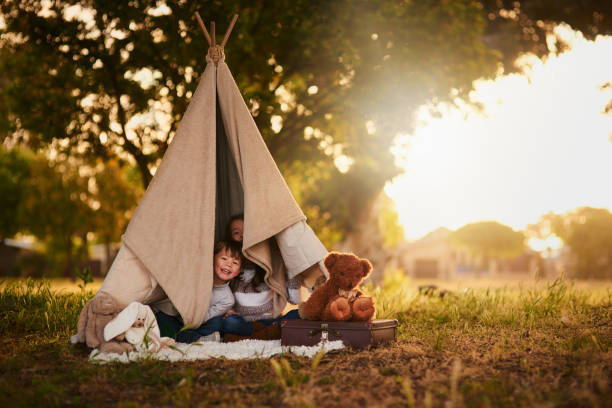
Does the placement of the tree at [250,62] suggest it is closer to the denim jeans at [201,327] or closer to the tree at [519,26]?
the tree at [519,26]

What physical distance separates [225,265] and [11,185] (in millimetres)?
25693

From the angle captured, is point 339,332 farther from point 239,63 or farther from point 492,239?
point 492,239

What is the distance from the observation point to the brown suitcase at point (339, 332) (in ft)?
13.5

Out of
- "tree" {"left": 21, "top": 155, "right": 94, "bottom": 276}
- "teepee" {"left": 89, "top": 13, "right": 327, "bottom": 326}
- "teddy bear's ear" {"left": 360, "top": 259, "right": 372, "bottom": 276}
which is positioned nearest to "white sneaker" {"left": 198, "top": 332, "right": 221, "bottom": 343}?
"teepee" {"left": 89, "top": 13, "right": 327, "bottom": 326}

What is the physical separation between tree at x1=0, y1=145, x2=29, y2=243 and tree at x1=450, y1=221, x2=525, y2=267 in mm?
28746

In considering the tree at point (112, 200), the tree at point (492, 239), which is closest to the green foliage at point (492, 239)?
the tree at point (492, 239)

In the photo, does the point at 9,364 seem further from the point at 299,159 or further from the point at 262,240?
the point at 299,159

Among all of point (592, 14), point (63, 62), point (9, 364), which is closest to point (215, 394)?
point (9, 364)

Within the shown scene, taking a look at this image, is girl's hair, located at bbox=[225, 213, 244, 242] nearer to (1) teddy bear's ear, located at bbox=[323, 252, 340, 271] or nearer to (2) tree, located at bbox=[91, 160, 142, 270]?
(1) teddy bear's ear, located at bbox=[323, 252, 340, 271]

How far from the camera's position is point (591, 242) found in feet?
100

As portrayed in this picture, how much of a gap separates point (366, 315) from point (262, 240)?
1.15 m

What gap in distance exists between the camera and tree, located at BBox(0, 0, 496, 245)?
7211 millimetres

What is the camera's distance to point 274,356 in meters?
3.99

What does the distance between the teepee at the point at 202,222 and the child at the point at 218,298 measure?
0.17m
